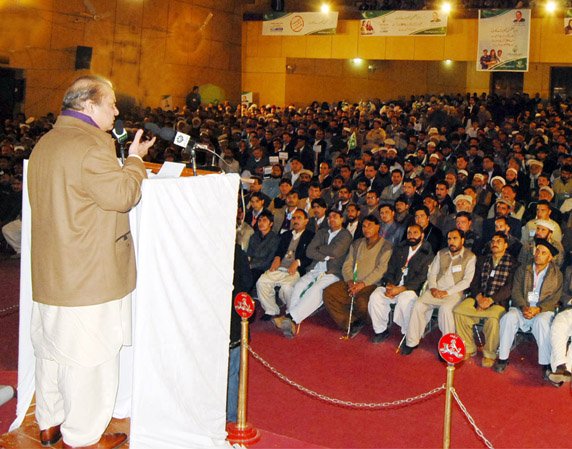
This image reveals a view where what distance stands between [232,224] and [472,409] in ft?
8.96

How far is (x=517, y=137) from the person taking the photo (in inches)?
523

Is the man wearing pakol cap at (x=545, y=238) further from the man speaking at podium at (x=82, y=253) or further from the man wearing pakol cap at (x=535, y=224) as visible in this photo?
the man speaking at podium at (x=82, y=253)

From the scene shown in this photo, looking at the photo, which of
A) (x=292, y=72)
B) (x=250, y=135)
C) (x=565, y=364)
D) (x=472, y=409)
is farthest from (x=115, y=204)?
(x=292, y=72)

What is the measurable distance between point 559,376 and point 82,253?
4.07 meters

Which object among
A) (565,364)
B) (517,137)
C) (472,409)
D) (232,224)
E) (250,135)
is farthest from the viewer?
(250,135)

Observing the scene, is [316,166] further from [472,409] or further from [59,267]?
[59,267]

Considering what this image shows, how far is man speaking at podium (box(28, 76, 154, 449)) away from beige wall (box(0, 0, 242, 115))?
1460 centimetres

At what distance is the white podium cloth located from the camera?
115 inches

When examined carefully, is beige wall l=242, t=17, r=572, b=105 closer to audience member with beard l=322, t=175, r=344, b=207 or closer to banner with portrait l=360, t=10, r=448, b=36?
banner with portrait l=360, t=10, r=448, b=36

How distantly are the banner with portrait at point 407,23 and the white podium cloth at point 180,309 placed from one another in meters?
14.5

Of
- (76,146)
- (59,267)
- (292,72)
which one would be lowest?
(59,267)

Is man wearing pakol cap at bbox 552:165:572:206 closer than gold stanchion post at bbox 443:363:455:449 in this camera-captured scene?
No

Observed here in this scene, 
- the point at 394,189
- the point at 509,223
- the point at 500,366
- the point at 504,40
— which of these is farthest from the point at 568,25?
the point at 500,366

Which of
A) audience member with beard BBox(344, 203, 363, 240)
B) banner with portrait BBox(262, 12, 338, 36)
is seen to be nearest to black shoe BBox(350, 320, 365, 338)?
audience member with beard BBox(344, 203, 363, 240)
